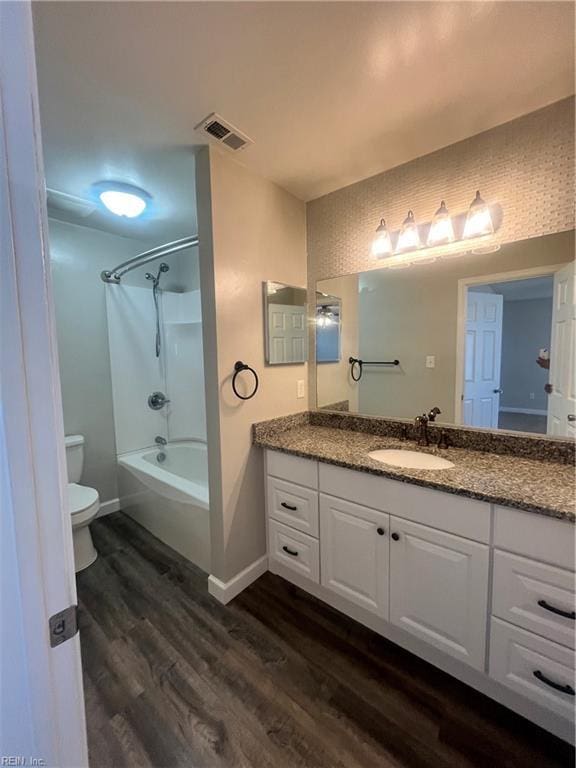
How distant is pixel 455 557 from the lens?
1234 mm

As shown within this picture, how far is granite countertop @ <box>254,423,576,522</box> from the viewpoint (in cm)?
108

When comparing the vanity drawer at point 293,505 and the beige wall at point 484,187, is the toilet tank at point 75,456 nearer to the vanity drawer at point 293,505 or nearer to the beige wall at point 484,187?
the vanity drawer at point 293,505

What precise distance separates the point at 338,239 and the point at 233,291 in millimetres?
838

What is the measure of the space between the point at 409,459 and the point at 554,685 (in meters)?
0.90

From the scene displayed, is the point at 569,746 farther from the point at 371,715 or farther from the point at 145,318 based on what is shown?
the point at 145,318

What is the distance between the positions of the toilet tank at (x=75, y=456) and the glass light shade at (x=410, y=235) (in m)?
2.70

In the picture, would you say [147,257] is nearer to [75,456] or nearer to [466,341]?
[75,456]

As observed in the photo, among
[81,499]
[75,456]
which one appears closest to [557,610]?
[81,499]

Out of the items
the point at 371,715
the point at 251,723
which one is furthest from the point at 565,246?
the point at 251,723

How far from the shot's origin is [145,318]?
293 cm

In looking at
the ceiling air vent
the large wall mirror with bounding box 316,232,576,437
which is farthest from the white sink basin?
the ceiling air vent

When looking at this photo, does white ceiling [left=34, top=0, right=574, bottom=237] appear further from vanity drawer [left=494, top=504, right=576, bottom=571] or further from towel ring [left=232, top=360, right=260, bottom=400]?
vanity drawer [left=494, top=504, right=576, bottom=571]

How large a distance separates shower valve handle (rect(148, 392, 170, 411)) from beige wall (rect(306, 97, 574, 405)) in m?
2.03

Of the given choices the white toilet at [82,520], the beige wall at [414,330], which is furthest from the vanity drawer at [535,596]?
the white toilet at [82,520]
